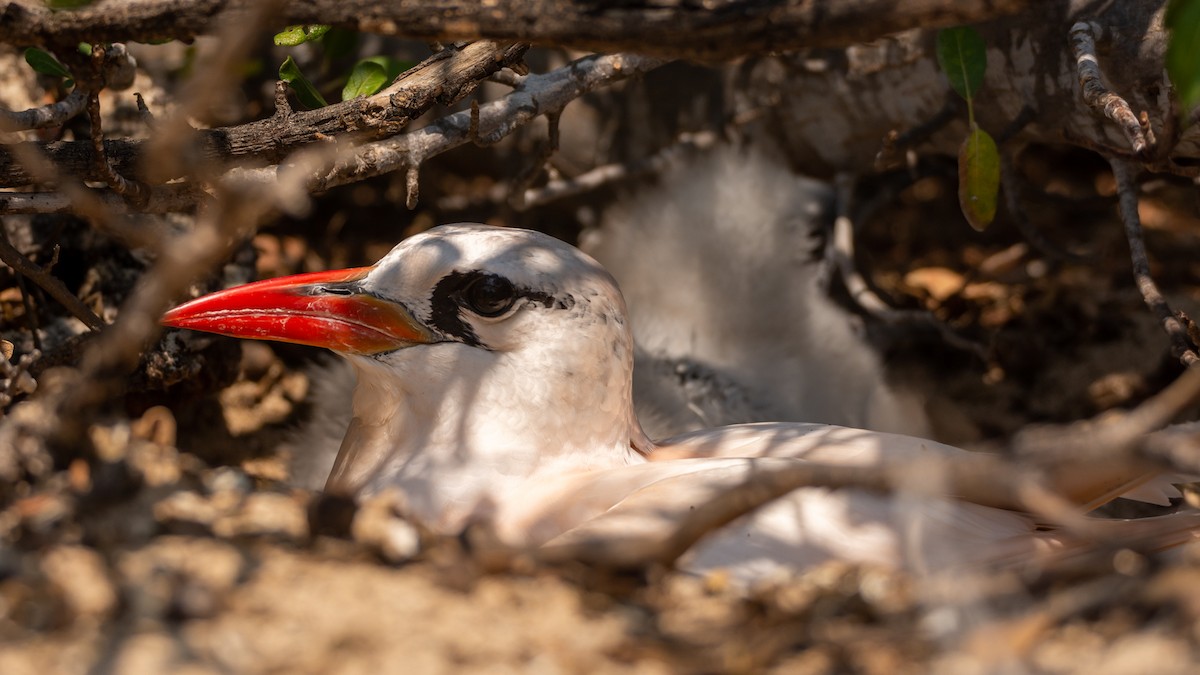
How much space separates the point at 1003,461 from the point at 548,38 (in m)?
0.94

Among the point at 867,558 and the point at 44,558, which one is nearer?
the point at 44,558

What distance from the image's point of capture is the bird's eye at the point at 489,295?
Answer: 2.87 meters

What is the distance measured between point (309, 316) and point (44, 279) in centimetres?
63

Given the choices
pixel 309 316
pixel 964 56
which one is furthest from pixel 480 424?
pixel 964 56

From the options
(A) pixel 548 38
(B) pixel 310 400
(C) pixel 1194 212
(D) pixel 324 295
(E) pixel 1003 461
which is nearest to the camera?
(E) pixel 1003 461

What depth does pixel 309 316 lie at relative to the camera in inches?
111

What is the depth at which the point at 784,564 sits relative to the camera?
230 cm

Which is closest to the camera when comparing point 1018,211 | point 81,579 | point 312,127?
point 81,579

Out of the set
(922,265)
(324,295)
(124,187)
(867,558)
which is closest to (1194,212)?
(922,265)

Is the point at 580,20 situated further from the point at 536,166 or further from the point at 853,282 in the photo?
the point at 853,282

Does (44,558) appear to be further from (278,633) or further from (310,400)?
(310,400)

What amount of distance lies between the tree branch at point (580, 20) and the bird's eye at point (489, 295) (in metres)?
0.95

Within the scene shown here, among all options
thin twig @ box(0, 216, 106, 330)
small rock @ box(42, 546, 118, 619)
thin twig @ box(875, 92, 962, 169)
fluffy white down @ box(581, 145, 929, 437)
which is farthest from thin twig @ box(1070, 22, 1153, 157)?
thin twig @ box(0, 216, 106, 330)

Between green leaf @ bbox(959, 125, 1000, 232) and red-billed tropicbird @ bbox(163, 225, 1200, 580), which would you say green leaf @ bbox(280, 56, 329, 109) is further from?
green leaf @ bbox(959, 125, 1000, 232)
